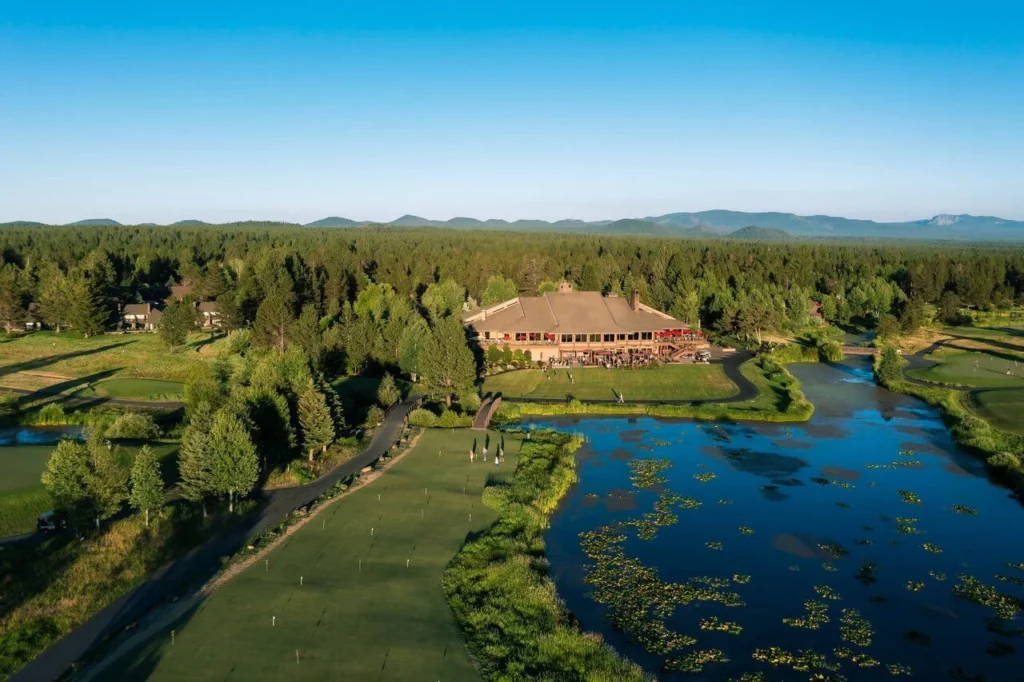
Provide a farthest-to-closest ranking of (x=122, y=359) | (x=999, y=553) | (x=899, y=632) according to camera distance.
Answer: (x=122, y=359) < (x=999, y=553) < (x=899, y=632)

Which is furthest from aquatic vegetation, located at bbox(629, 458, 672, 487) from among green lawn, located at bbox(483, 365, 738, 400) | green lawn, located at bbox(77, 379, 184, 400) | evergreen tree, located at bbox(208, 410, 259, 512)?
green lawn, located at bbox(77, 379, 184, 400)

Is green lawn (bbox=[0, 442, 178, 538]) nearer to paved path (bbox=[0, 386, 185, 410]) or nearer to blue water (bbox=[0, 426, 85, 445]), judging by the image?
blue water (bbox=[0, 426, 85, 445])

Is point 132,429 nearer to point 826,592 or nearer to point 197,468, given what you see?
point 197,468

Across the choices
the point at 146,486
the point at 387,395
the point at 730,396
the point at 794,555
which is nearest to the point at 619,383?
the point at 730,396

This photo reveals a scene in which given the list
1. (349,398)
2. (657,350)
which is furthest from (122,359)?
(657,350)

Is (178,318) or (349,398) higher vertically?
(178,318)

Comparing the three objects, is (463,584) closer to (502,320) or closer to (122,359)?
(502,320)

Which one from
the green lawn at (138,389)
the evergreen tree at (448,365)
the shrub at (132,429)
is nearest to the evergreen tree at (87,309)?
the green lawn at (138,389)
